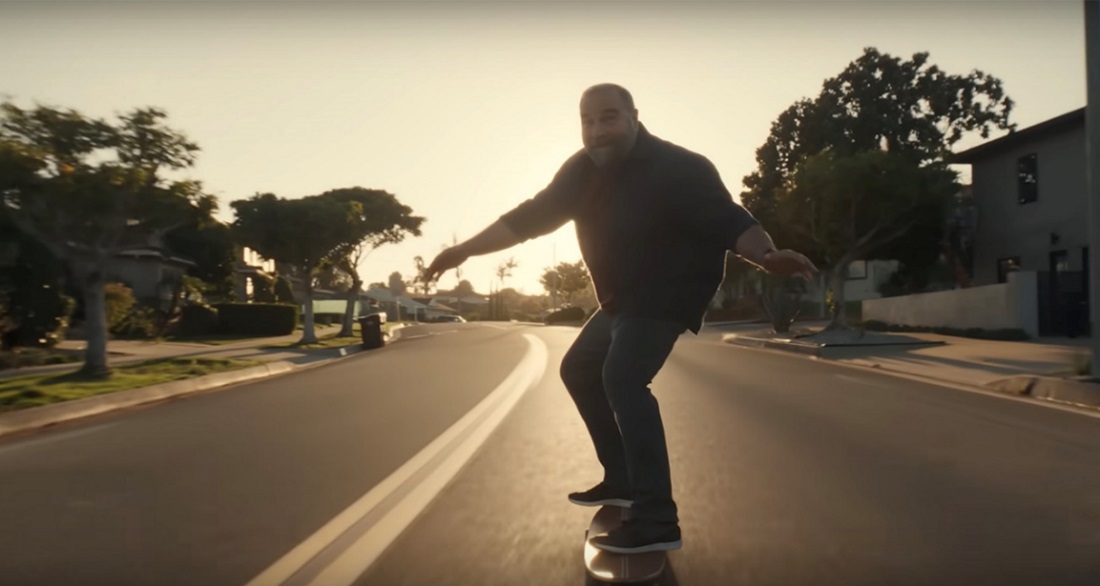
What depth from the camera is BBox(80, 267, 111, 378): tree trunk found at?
16516mm

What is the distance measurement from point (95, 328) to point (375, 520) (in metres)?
12.8

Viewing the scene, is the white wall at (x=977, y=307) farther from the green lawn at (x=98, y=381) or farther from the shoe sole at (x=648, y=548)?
the shoe sole at (x=648, y=548)

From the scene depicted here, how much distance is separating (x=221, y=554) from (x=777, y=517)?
109 inches

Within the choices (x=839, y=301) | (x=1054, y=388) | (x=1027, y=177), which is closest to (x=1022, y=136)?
(x=1027, y=177)

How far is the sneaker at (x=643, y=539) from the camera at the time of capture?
4242 mm

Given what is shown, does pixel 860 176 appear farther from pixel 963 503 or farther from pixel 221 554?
pixel 221 554

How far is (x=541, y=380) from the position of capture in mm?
15836

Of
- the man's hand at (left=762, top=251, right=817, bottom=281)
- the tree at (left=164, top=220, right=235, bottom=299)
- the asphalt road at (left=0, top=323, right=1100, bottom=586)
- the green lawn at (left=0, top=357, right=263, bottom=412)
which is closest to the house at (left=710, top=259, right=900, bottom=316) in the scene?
the tree at (left=164, top=220, right=235, bottom=299)

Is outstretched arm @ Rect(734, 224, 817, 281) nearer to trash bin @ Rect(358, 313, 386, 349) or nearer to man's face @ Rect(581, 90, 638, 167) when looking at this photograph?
man's face @ Rect(581, 90, 638, 167)

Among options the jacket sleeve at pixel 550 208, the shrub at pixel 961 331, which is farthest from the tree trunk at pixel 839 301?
the jacket sleeve at pixel 550 208

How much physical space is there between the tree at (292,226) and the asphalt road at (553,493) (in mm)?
21655

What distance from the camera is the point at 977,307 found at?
96.5 ft

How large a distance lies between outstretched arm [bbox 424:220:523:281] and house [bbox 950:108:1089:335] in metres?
25.1

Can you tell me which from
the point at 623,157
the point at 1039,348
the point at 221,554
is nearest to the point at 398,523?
the point at 221,554
